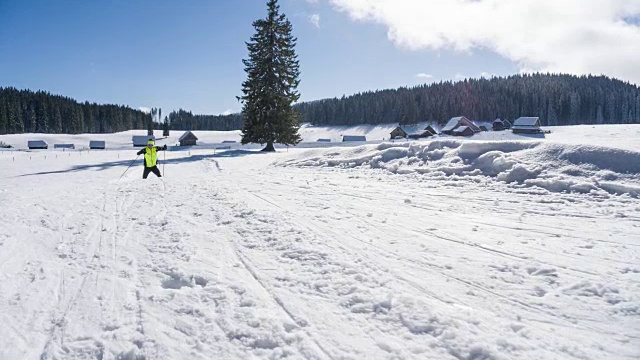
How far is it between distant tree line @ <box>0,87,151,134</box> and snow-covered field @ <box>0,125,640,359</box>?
135046 mm

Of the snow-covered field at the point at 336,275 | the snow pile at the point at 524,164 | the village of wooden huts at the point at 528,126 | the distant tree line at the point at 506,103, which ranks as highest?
the distant tree line at the point at 506,103

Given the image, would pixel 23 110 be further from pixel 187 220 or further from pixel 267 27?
pixel 187 220

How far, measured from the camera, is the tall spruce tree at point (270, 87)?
106 feet

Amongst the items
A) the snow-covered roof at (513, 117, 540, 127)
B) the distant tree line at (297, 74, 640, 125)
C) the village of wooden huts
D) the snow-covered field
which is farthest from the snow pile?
the distant tree line at (297, 74, 640, 125)

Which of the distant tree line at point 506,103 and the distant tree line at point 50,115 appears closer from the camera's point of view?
the distant tree line at point 50,115

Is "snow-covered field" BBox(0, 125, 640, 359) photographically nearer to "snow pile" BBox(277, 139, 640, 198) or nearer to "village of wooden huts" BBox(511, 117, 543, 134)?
"snow pile" BBox(277, 139, 640, 198)

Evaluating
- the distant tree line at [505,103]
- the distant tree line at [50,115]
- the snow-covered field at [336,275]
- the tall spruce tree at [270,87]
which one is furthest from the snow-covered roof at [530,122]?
the distant tree line at [50,115]

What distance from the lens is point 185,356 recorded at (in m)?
2.99

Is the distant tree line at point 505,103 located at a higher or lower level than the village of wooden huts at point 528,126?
higher

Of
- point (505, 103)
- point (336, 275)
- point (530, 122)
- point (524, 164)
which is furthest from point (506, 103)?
point (336, 275)

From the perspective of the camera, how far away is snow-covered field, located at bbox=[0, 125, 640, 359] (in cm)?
312

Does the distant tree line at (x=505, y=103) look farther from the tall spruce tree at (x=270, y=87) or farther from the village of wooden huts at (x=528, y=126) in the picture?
the tall spruce tree at (x=270, y=87)

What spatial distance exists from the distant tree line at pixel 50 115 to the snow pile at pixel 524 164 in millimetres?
136835

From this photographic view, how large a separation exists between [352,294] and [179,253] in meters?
3.02
